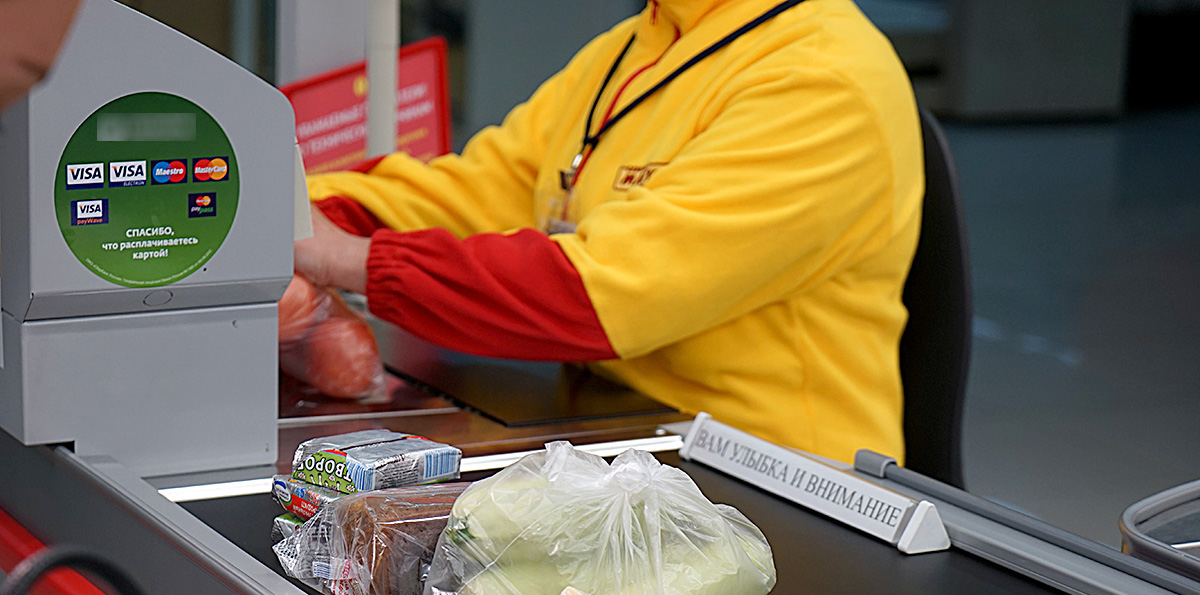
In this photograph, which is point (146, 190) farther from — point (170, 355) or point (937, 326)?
point (937, 326)

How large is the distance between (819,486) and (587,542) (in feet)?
1.34

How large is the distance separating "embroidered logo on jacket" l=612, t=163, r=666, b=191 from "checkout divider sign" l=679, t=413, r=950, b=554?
1.21 feet

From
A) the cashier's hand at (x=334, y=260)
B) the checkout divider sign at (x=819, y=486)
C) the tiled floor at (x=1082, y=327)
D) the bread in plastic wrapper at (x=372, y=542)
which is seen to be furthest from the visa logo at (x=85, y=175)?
the tiled floor at (x=1082, y=327)

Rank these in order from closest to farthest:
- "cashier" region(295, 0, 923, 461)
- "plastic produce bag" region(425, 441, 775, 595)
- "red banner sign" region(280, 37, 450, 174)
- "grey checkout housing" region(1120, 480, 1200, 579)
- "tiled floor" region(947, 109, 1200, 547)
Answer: "plastic produce bag" region(425, 441, 775, 595)
"grey checkout housing" region(1120, 480, 1200, 579)
"cashier" region(295, 0, 923, 461)
"red banner sign" region(280, 37, 450, 174)
"tiled floor" region(947, 109, 1200, 547)

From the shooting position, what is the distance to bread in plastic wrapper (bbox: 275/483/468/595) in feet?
2.91

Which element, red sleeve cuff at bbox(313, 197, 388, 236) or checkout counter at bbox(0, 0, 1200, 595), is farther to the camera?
red sleeve cuff at bbox(313, 197, 388, 236)

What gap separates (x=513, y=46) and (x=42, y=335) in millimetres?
5462

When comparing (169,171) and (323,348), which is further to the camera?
(323,348)

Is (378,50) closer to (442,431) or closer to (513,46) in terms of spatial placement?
(442,431)

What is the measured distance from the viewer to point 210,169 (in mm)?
1128

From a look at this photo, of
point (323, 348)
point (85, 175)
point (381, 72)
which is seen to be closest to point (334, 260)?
point (323, 348)

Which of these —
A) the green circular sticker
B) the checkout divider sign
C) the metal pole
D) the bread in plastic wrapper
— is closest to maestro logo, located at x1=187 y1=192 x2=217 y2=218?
the green circular sticker

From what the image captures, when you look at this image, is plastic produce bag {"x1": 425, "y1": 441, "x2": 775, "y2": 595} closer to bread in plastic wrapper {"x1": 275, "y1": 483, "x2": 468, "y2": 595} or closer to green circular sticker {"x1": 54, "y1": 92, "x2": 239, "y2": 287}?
bread in plastic wrapper {"x1": 275, "y1": 483, "x2": 468, "y2": 595}

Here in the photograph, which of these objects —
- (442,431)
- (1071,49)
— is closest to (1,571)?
(442,431)
